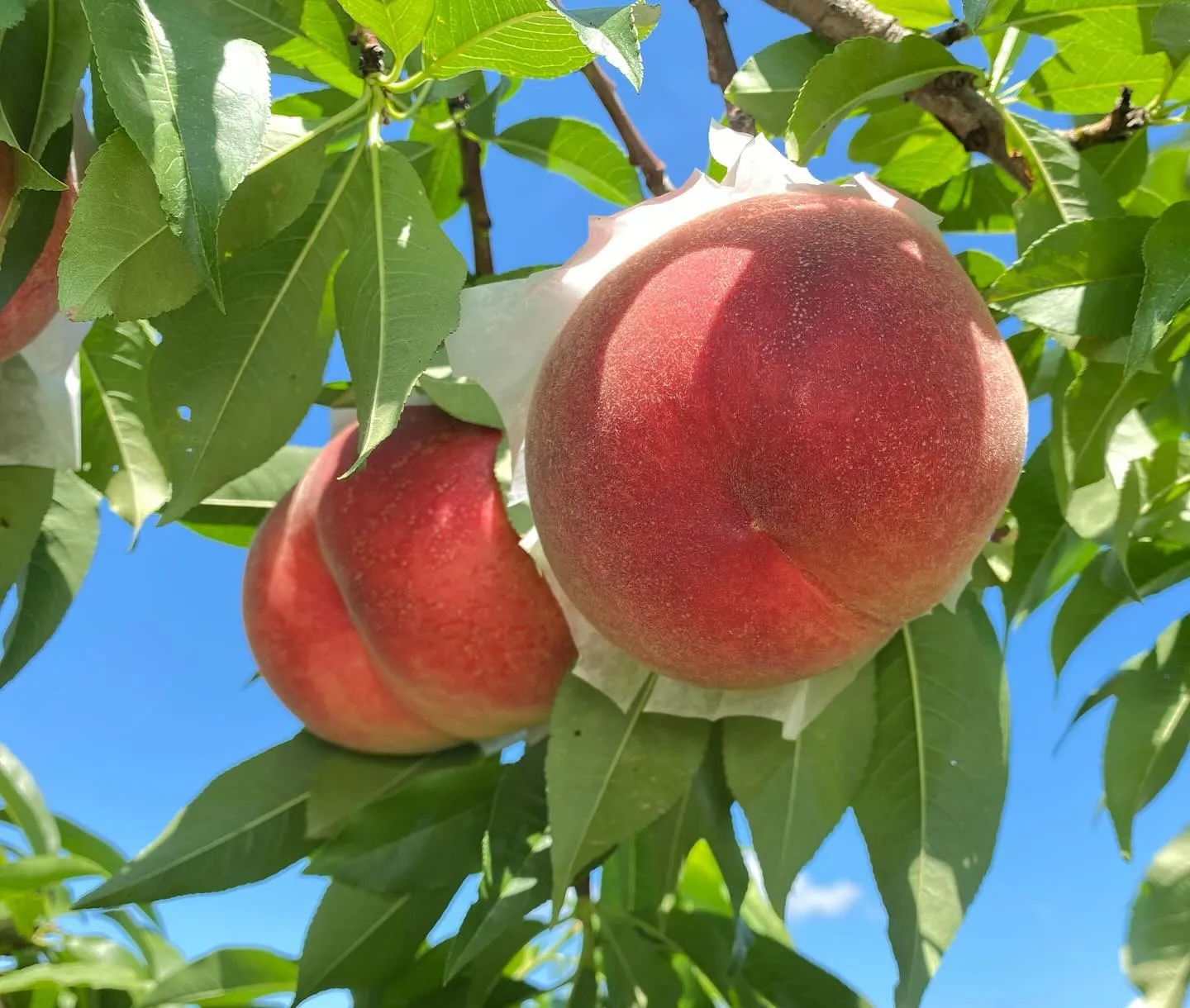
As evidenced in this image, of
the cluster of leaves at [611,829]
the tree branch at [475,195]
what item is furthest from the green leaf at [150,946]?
the tree branch at [475,195]

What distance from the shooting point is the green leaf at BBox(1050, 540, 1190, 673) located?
1.11 meters

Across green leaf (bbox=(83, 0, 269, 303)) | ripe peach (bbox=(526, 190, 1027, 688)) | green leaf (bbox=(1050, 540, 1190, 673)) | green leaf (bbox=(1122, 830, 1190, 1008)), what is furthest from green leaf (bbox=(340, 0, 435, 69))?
green leaf (bbox=(1122, 830, 1190, 1008))

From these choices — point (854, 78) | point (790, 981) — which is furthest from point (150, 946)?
point (854, 78)

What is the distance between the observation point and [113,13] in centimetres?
58

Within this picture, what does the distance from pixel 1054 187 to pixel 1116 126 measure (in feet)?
0.45

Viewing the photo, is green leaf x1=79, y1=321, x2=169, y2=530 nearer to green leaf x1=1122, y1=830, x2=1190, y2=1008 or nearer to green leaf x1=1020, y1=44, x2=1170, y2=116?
green leaf x1=1020, y1=44, x2=1170, y2=116

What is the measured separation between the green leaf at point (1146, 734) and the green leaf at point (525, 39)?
851 mm

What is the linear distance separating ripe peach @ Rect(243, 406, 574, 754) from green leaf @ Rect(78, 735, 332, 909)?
8cm

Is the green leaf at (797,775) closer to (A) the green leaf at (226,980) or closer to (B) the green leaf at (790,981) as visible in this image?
(B) the green leaf at (790,981)

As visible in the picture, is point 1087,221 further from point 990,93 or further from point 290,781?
point 290,781

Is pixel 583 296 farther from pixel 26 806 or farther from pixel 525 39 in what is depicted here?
pixel 26 806

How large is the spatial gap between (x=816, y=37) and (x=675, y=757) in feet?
1.91

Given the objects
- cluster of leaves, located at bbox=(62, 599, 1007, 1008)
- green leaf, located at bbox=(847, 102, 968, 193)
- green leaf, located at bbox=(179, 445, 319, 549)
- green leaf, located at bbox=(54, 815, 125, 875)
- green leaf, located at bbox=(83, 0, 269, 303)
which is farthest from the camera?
green leaf, located at bbox=(54, 815, 125, 875)

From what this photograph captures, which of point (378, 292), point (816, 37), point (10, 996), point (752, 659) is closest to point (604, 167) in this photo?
point (816, 37)
